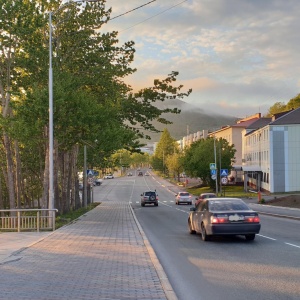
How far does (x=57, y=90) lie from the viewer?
23.5 m

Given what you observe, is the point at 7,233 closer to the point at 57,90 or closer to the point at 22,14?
the point at 57,90

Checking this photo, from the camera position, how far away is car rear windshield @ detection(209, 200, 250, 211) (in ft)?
52.9

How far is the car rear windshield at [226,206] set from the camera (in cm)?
1611

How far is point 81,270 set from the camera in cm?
987

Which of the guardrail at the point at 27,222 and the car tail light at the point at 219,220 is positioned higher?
the car tail light at the point at 219,220

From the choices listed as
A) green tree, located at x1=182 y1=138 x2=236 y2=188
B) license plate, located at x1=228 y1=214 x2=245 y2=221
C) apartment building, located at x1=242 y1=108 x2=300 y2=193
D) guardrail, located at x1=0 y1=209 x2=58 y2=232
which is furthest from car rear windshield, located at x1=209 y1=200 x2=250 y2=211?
green tree, located at x1=182 y1=138 x2=236 y2=188

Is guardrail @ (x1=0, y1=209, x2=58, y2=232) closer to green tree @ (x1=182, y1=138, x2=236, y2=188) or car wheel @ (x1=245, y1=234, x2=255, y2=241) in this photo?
car wheel @ (x1=245, y1=234, x2=255, y2=241)

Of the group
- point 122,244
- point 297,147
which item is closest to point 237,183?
point 297,147

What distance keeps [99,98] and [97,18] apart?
5490mm

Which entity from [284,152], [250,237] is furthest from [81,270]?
[284,152]

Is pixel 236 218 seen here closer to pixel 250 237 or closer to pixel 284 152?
pixel 250 237

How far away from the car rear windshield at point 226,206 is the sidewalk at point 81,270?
2724mm

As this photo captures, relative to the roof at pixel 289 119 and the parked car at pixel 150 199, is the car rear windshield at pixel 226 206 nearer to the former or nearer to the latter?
the parked car at pixel 150 199

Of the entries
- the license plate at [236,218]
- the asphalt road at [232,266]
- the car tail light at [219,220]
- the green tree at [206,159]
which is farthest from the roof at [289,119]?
the car tail light at [219,220]
